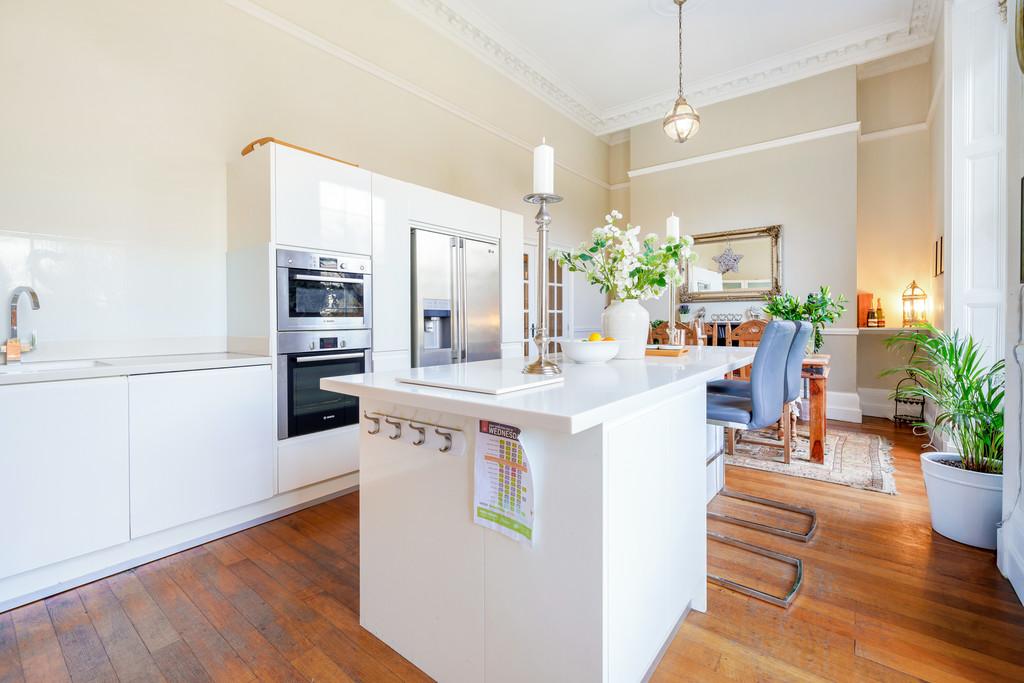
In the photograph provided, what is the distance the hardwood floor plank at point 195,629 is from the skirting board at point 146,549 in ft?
0.32

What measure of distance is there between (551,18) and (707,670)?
4780 millimetres

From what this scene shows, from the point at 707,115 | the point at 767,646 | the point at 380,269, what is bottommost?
the point at 767,646

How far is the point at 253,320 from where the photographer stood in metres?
2.56

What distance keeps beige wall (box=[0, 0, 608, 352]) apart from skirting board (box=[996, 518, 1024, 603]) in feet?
12.8

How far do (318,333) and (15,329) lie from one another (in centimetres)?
124

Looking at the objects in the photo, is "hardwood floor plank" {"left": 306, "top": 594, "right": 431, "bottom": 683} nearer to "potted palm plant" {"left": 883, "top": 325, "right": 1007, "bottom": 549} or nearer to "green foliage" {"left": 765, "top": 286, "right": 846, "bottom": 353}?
"potted palm plant" {"left": 883, "top": 325, "right": 1007, "bottom": 549}

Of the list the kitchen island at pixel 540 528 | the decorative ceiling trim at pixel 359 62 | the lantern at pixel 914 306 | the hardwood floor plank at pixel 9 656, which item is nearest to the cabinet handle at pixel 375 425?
the kitchen island at pixel 540 528

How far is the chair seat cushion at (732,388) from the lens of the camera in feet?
8.39

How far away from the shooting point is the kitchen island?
1054 millimetres

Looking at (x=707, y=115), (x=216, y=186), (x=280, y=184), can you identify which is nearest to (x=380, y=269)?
(x=280, y=184)

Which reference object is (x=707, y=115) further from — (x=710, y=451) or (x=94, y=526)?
(x=94, y=526)

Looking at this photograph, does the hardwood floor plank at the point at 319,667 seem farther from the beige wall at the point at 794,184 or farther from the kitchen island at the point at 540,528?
the beige wall at the point at 794,184

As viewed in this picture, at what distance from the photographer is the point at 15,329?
6.70 feet

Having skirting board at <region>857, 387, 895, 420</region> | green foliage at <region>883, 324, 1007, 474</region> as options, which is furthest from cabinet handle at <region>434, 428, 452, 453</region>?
skirting board at <region>857, 387, 895, 420</region>
